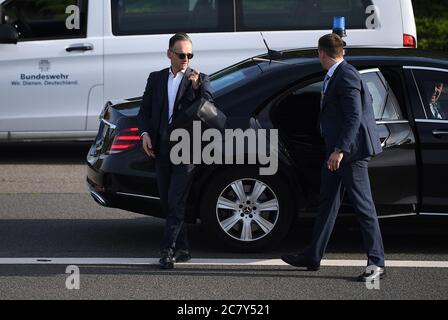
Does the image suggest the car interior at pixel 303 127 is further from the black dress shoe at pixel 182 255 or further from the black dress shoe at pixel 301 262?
the black dress shoe at pixel 182 255

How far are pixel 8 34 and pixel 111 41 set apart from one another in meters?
1.07

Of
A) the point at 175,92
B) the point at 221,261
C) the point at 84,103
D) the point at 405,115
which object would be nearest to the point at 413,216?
the point at 405,115

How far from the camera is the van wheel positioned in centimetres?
751

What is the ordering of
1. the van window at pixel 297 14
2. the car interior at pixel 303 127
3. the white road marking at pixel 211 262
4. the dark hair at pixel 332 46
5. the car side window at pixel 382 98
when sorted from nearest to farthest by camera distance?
the dark hair at pixel 332 46
the white road marking at pixel 211 262
the car interior at pixel 303 127
the car side window at pixel 382 98
the van window at pixel 297 14

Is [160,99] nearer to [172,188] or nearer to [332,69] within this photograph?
[172,188]

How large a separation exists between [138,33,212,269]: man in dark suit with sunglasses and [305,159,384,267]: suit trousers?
2.90ft

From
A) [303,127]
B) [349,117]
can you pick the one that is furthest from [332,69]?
[303,127]

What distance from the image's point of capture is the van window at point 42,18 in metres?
11.8

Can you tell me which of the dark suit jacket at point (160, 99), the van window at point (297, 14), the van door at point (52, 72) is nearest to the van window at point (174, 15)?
the van window at point (297, 14)

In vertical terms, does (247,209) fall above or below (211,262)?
above

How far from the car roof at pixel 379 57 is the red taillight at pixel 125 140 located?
1.17 m

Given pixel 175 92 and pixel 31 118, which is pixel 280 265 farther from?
pixel 31 118

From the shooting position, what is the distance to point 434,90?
7.73m

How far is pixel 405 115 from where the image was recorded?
7.64 meters
